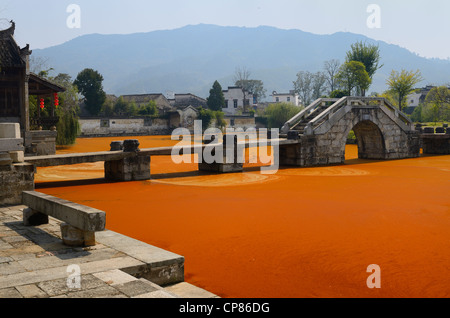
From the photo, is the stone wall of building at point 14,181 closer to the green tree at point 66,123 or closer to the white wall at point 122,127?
the green tree at point 66,123

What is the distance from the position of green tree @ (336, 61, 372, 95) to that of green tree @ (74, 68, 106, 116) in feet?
91.9

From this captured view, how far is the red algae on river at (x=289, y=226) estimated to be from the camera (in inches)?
245

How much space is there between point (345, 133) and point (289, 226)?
13.8 meters

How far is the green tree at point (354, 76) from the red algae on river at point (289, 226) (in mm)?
28626

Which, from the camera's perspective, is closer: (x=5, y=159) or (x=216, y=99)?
(x=5, y=159)

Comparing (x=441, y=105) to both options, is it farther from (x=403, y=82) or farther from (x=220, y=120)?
(x=220, y=120)

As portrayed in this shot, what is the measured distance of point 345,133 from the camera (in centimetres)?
2208

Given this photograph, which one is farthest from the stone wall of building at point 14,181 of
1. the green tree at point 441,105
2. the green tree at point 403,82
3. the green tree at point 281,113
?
the green tree at point 441,105

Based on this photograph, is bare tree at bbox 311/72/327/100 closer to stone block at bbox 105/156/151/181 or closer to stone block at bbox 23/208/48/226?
stone block at bbox 105/156/151/181

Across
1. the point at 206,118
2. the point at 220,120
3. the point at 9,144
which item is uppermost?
the point at 206,118

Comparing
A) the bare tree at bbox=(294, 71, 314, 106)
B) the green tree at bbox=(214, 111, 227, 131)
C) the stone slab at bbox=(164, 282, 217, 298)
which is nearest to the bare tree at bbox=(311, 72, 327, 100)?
the bare tree at bbox=(294, 71, 314, 106)

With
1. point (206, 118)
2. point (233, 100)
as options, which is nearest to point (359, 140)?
point (206, 118)

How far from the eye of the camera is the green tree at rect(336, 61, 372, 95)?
4459 cm

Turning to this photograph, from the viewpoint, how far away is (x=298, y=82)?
104000 millimetres
